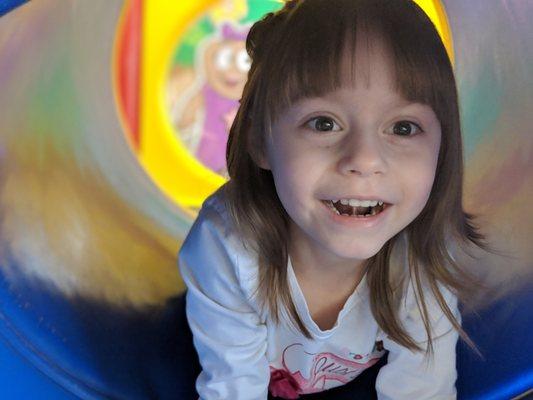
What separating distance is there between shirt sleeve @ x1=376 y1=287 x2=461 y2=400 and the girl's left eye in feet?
1.05

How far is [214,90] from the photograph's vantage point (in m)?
2.03

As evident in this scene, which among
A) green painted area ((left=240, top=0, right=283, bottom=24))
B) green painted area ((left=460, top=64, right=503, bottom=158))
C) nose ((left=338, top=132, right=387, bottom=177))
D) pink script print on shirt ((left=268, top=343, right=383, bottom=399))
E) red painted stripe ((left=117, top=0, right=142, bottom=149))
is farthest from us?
green painted area ((left=240, top=0, right=283, bottom=24))

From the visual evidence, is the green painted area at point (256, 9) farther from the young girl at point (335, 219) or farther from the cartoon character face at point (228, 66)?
the young girl at point (335, 219)

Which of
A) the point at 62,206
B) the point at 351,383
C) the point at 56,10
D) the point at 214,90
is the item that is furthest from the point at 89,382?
the point at 214,90

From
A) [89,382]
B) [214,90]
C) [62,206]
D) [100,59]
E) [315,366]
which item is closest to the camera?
[315,366]

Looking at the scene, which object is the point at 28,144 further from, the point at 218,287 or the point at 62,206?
the point at 218,287

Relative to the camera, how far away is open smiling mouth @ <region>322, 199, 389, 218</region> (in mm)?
975

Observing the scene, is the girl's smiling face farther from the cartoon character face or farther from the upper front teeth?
the cartoon character face

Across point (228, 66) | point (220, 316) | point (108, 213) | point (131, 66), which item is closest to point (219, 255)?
point (220, 316)

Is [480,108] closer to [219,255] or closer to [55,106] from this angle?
[219,255]

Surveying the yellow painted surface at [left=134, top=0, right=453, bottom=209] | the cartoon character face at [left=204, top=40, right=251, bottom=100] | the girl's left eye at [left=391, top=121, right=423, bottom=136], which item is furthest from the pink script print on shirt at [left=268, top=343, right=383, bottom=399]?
the cartoon character face at [left=204, top=40, right=251, bottom=100]

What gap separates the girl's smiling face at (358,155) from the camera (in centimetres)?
92

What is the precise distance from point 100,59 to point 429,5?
28.2 inches

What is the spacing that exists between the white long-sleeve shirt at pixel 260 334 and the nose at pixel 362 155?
27 cm
